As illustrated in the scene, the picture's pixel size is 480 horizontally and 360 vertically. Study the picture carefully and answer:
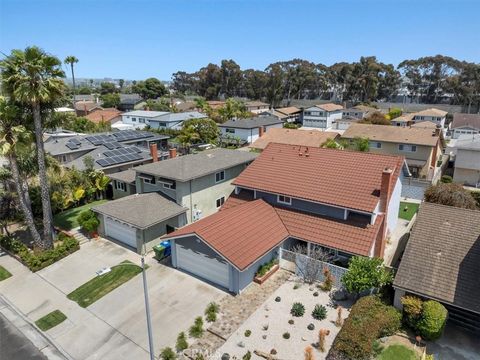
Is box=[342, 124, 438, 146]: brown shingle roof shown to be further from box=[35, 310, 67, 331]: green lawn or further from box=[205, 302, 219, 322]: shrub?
box=[35, 310, 67, 331]: green lawn

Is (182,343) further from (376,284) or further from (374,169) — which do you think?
(374,169)

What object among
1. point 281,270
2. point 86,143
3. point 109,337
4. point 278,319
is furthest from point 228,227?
point 86,143

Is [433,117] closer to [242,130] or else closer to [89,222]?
[242,130]

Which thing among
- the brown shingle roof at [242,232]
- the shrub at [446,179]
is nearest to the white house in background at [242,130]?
the shrub at [446,179]

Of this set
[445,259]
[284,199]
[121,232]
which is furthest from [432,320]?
[121,232]

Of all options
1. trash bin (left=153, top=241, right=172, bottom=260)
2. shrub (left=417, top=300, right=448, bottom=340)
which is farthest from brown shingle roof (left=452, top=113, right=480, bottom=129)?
trash bin (left=153, top=241, right=172, bottom=260)
